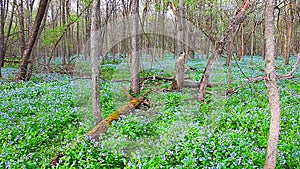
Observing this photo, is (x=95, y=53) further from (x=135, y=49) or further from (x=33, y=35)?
(x=33, y=35)

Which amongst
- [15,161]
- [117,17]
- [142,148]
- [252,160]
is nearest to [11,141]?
[15,161]

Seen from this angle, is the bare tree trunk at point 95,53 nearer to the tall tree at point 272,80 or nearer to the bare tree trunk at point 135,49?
the tall tree at point 272,80

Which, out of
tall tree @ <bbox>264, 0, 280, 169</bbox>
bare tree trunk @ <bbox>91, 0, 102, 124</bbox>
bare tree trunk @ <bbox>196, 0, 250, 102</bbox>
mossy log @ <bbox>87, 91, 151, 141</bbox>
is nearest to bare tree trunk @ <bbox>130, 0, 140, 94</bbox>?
mossy log @ <bbox>87, 91, 151, 141</bbox>

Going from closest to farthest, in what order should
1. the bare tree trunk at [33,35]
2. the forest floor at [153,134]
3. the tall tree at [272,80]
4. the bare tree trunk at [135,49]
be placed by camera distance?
the tall tree at [272,80] < the forest floor at [153,134] < the bare tree trunk at [135,49] < the bare tree trunk at [33,35]

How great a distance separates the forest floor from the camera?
3988mm

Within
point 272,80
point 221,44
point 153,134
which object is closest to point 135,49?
point 221,44

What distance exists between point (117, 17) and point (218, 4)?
1521 cm

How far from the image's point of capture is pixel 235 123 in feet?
19.0

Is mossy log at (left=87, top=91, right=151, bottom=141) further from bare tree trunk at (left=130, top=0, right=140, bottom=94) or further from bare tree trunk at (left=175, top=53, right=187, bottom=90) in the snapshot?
bare tree trunk at (left=175, top=53, right=187, bottom=90)

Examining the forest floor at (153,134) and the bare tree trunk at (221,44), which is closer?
the forest floor at (153,134)

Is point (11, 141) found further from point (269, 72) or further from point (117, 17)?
point (117, 17)

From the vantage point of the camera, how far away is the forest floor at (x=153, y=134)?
399 centimetres

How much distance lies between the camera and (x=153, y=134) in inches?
207

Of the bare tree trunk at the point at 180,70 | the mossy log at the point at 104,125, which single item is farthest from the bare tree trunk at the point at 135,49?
the mossy log at the point at 104,125
